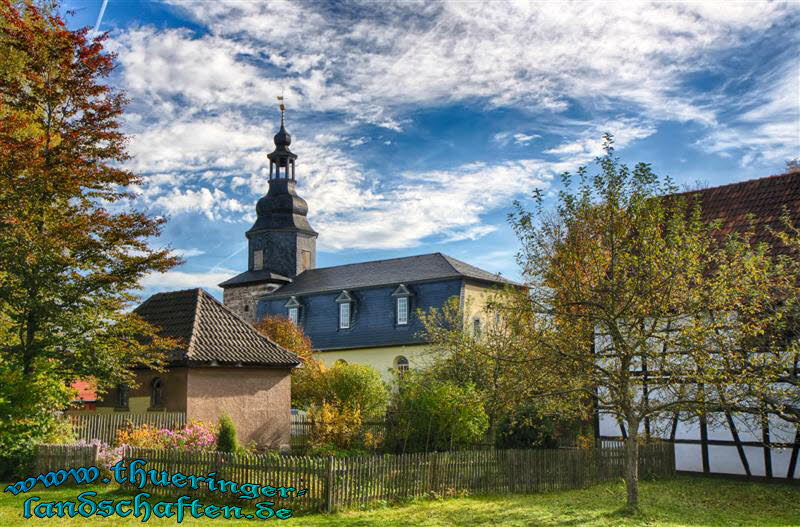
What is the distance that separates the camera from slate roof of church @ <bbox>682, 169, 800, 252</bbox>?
2158 cm

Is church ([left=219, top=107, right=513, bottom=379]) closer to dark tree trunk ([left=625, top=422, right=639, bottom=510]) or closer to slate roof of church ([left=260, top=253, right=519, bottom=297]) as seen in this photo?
slate roof of church ([left=260, top=253, right=519, bottom=297])

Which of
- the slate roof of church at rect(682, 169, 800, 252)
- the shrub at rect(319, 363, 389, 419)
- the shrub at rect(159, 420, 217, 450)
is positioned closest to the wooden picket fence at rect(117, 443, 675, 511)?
the shrub at rect(159, 420, 217, 450)

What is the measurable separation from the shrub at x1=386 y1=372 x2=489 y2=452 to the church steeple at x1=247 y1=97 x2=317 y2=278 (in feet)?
101

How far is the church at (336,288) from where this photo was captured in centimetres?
4250

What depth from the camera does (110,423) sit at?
2078cm

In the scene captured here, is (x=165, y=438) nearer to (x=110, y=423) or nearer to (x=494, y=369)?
(x=110, y=423)

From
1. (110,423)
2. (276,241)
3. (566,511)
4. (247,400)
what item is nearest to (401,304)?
(276,241)

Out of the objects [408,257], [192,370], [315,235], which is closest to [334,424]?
[192,370]

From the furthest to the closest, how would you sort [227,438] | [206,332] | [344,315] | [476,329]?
[344,315] → [476,329] → [206,332] → [227,438]

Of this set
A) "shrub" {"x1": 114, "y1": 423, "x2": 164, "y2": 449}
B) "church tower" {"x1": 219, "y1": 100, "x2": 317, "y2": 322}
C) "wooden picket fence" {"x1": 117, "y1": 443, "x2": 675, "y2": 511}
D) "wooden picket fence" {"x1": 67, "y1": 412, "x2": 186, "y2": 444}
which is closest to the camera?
"wooden picket fence" {"x1": 117, "y1": 443, "x2": 675, "y2": 511}

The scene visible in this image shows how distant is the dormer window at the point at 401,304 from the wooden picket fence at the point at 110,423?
22653 millimetres

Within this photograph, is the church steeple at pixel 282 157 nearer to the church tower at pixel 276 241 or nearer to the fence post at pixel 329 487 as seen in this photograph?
the church tower at pixel 276 241

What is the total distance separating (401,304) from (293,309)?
8.90 m

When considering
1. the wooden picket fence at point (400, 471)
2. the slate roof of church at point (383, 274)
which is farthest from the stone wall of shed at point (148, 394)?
the slate roof of church at point (383, 274)
